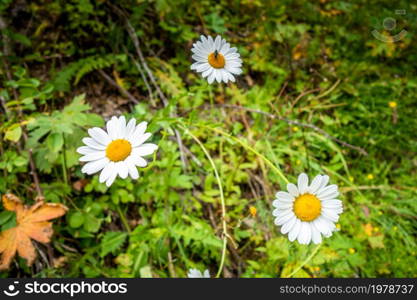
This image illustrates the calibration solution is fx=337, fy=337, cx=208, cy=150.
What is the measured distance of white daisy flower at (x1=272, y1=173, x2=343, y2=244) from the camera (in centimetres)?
127

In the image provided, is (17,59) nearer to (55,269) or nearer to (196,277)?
(55,269)

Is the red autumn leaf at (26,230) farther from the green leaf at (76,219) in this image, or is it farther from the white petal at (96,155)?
the white petal at (96,155)

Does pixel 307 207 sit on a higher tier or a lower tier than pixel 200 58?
lower

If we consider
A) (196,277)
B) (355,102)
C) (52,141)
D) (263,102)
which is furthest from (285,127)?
(52,141)

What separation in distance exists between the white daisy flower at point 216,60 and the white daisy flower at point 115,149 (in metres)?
0.41

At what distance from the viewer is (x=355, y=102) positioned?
8.30 ft

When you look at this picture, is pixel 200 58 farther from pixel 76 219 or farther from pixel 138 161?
pixel 76 219

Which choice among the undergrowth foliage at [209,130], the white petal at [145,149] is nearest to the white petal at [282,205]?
the undergrowth foliage at [209,130]

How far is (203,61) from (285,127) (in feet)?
3.53

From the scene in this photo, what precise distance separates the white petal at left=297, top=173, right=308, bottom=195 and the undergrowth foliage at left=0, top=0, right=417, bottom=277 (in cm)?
32

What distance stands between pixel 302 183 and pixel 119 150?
690mm

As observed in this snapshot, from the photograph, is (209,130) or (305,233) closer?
(305,233)

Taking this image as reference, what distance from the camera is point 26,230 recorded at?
1.53 m

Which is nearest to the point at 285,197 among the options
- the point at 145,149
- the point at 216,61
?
the point at 145,149
